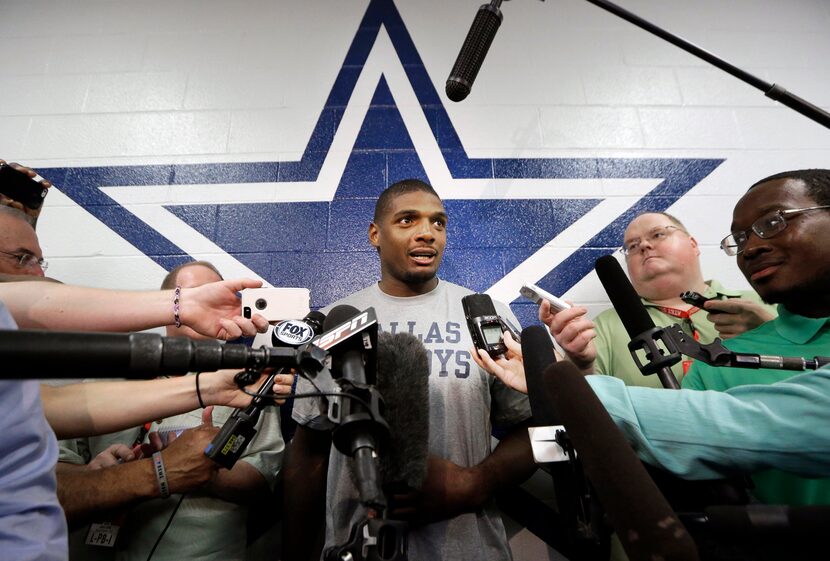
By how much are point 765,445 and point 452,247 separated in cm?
156

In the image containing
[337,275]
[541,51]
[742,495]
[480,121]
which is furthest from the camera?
[541,51]

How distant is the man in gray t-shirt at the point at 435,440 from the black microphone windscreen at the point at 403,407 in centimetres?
32

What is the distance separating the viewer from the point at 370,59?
2627mm

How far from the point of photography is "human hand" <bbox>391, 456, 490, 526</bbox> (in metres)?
1.26

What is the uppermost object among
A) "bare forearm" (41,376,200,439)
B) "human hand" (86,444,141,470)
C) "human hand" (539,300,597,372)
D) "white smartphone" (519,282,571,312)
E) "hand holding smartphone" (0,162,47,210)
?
"hand holding smartphone" (0,162,47,210)

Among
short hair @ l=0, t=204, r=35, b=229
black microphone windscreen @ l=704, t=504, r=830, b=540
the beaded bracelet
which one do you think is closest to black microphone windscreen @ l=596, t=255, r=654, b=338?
black microphone windscreen @ l=704, t=504, r=830, b=540

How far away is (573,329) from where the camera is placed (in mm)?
1276

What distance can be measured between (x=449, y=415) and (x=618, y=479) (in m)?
0.94

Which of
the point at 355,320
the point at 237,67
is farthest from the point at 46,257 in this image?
the point at 355,320

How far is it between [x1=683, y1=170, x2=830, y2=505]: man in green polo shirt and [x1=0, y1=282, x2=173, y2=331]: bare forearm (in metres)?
1.68

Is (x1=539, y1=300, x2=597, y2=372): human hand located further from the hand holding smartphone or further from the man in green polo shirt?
the hand holding smartphone

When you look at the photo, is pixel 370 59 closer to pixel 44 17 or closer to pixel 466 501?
pixel 44 17

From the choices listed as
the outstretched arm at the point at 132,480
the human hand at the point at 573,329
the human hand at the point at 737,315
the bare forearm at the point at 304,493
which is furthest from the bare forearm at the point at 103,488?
the human hand at the point at 737,315

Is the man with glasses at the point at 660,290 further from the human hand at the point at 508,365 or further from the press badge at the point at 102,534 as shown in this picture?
the press badge at the point at 102,534
